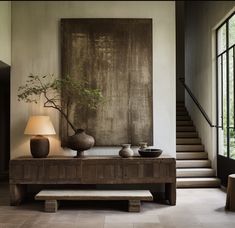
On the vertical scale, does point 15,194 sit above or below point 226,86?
below

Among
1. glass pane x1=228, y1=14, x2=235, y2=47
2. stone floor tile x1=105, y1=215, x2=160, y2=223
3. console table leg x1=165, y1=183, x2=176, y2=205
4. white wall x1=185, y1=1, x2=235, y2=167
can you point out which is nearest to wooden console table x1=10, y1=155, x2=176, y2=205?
console table leg x1=165, y1=183, x2=176, y2=205

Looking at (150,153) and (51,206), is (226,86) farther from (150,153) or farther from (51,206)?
(51,206)

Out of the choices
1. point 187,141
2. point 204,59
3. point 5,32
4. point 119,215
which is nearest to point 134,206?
point 119,215

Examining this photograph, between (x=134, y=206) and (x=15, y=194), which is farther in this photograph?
(x=15, y=194)

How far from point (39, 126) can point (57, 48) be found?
1376mm

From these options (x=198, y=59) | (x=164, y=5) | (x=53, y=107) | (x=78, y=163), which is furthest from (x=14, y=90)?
(x=198, y=59)

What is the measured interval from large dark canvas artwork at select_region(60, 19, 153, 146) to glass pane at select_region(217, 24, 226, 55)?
1.81 m

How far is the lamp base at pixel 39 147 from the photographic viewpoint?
513 centimetres

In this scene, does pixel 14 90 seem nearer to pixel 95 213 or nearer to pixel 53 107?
pixel 53 107

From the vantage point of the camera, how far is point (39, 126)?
5.16 meters

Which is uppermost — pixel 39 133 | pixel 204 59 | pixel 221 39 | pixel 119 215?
pixel 221 39

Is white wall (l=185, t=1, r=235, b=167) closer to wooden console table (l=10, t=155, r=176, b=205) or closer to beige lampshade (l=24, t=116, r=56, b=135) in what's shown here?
wooden console table (l=10, t=155, r=176, b=205)

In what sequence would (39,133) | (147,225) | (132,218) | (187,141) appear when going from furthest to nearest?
(187,141) → (39,133) → (132,218) → (147,225)

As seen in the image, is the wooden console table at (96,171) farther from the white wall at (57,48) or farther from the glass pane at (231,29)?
the glass pane at (231,29)
